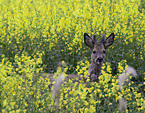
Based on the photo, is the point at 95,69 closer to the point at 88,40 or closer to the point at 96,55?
the point at 96,55

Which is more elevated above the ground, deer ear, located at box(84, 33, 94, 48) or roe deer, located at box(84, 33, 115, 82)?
deer ear, located at box(84, 33, 94, 48)

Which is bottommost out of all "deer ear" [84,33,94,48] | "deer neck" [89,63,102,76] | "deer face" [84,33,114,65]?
"deer neck" [89,63,102,76]

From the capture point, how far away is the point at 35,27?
8039 mm

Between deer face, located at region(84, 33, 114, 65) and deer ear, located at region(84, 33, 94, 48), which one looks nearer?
deer face, located at region(84, 33, 114, 65)

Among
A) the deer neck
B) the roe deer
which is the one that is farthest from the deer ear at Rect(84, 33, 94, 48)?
the deer neck

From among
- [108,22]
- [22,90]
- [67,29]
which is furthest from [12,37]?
[22,90]

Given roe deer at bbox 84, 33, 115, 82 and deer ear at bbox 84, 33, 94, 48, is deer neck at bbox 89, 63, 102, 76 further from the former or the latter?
deer ear at bbox 84, 33, 94, 48

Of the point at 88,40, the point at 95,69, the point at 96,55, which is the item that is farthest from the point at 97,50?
the point at 95,69

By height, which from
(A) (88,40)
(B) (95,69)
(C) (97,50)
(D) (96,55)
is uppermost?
(A) (88,40)

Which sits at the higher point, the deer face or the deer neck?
the deer face

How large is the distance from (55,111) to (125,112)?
1215 millimetres

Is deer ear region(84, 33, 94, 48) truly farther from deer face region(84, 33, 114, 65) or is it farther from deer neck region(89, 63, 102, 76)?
deer neck region(89, 63, 102, 76)

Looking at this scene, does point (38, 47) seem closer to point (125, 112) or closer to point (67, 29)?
point (67, 29)

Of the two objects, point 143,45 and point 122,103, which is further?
point 143,45
